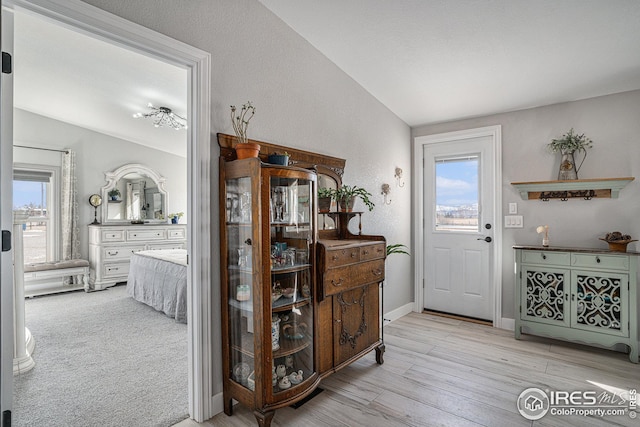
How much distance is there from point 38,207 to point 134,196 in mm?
1429

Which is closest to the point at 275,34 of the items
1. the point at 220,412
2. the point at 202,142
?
the point at 202,142

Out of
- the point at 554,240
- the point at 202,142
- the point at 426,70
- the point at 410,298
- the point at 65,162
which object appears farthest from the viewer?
the point at 65,162

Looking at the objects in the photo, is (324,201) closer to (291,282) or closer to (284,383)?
(291,282)

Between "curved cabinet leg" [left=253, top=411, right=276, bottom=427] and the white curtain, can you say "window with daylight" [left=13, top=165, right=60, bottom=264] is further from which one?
"curved cabinet leg" [left=253, top=411, right=276, bottom=427]

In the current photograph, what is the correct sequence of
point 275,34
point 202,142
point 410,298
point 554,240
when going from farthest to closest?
1. point 410,298
2. point 554,240
3. point 275,34
4. point 202,142

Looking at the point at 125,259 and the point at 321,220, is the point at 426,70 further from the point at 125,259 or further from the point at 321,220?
the point at 125,259

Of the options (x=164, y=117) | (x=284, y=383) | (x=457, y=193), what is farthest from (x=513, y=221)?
(x=164, y=117)

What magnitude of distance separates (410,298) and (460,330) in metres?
0.78

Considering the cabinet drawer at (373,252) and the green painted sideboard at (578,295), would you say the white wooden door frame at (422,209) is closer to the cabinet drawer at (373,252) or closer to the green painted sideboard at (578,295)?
the green painted sideboard at (578,295)

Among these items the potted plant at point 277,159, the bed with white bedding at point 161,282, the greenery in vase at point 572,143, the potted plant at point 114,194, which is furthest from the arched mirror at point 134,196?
the greenery in vase at point 572,143

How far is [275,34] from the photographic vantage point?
2.58m

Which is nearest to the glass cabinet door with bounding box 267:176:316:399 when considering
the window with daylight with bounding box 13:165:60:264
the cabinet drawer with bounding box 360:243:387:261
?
the cabinet drawer with bounding box 360:243:387:261

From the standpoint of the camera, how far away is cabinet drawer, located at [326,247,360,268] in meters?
2.27

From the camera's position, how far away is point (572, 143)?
3.28 meters
